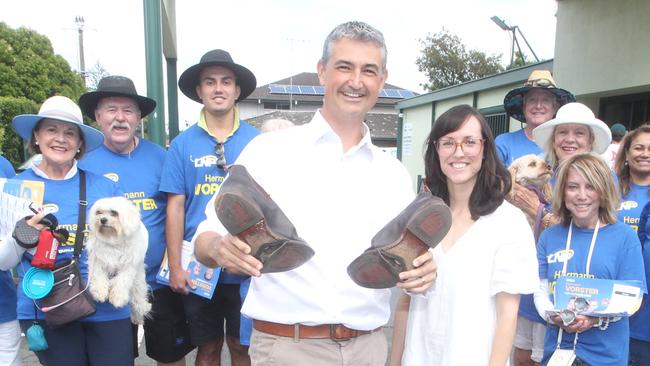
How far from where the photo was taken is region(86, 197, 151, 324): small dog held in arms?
289cm

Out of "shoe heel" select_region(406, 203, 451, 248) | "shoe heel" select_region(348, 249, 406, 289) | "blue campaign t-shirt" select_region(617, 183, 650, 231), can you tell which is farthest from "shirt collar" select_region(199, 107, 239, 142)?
"blue campaign t-shirt" select_region(617, 183, 650, 231)

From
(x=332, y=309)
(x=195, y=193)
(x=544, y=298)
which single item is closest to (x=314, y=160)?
(x=332, y=309)

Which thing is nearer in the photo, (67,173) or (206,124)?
(67,173)

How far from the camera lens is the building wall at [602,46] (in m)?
7.62

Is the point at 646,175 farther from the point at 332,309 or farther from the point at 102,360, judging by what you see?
the point at 102,360

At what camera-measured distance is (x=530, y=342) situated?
125 inches

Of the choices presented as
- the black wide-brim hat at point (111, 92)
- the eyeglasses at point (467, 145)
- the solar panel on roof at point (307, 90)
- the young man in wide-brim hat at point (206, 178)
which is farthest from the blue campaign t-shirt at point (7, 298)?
the solar panel on roof at point (307, 90)

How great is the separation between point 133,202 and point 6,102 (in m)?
12.1

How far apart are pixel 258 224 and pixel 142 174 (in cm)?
217

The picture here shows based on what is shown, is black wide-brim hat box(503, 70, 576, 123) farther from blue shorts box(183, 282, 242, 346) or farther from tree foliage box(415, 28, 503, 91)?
tree foliage box(415, 28, 503, 91)

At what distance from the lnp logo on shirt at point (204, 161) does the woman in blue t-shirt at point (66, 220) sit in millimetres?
563

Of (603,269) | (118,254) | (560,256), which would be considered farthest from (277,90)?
(603,269)

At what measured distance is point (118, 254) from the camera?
10.2 ft

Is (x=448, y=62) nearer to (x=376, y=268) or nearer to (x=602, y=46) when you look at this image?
(x=602, y=46)
